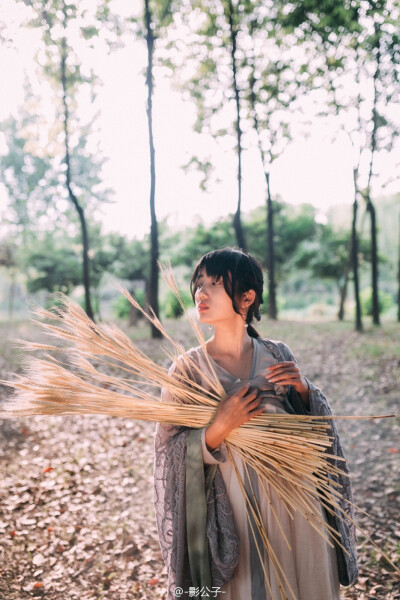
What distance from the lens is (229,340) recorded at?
5.46 feet

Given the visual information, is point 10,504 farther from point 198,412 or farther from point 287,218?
point 287,218

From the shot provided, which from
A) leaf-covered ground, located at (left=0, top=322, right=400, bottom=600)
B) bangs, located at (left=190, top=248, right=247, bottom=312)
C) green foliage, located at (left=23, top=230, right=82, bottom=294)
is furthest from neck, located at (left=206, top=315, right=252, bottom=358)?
green foliage, located at (left=23, top=230, right=82, bottom=294)

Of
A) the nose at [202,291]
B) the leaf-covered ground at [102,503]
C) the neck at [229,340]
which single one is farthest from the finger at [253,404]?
the leaf-covered ground at [102,503]

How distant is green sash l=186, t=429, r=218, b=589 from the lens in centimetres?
143

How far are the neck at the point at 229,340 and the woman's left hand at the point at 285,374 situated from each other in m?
0.21

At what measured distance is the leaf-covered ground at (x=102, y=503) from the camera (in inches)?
103

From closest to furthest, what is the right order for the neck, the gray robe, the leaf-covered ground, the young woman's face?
1. the gray robe
2. the young woman's face
3. the neck
4. the leaf-covered ground

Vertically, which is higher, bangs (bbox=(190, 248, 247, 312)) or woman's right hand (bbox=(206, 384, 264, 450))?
bangs (bbox=(190, 248, 247, 312))

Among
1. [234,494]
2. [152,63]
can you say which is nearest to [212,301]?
[234,494]

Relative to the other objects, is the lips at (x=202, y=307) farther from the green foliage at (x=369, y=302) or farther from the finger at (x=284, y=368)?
the green foliage at (x=369, y=302)

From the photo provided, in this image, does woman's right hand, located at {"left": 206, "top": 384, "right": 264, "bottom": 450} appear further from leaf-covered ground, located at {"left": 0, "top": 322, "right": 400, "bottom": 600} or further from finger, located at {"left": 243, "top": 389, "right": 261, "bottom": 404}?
leaf-covered ground, located at {"left": 0, "top": 322, "right": 400, "bottom": 600}

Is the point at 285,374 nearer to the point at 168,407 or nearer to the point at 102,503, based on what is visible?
the point at 168,407

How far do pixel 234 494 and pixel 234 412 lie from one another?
375 mm

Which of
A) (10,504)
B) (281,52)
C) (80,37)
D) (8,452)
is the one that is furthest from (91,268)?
(10,504)
